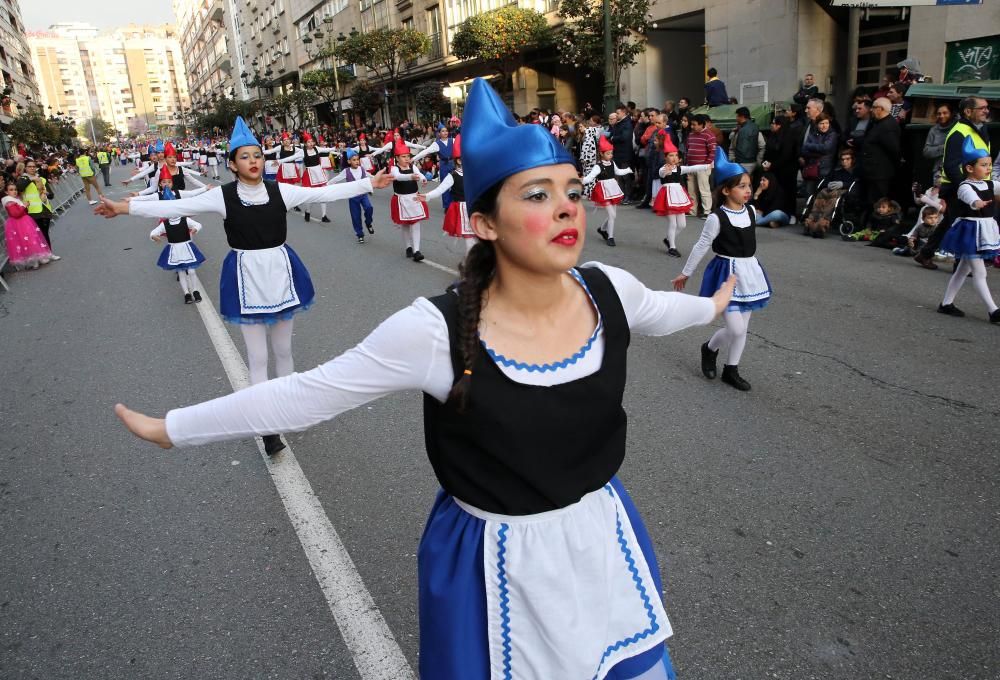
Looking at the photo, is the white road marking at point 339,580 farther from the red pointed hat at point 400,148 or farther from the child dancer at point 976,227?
the red pointed hat at point 400,148

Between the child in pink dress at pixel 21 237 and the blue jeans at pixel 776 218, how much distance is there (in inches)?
507

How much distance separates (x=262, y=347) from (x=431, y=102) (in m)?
34.5

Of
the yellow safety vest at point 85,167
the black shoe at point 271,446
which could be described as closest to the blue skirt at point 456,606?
the black shoe at point 271,446

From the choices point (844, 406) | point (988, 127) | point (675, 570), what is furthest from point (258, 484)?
point (988, 127)

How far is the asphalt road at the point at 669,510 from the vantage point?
2.91 metres

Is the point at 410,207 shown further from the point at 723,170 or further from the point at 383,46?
the point at 383,46

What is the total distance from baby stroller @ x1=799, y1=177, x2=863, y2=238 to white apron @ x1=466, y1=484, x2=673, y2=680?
10586 mm

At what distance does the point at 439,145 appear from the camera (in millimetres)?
14211

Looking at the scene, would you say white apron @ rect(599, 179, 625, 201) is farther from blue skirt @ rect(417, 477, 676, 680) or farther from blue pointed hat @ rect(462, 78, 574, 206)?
blue skirt @ rect(417, 477, 676, 680)

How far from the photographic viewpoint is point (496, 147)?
1.65 metres

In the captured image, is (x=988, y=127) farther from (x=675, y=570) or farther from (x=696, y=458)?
(x=675, y=570)

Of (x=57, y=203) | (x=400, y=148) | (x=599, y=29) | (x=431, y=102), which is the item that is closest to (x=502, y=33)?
(x=599, y=29)

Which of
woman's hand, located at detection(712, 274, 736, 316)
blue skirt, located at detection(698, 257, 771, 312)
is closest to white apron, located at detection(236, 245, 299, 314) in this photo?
blue skirt, located at detection(698, 257, 771, 312)

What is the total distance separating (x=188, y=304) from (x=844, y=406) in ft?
25.2
